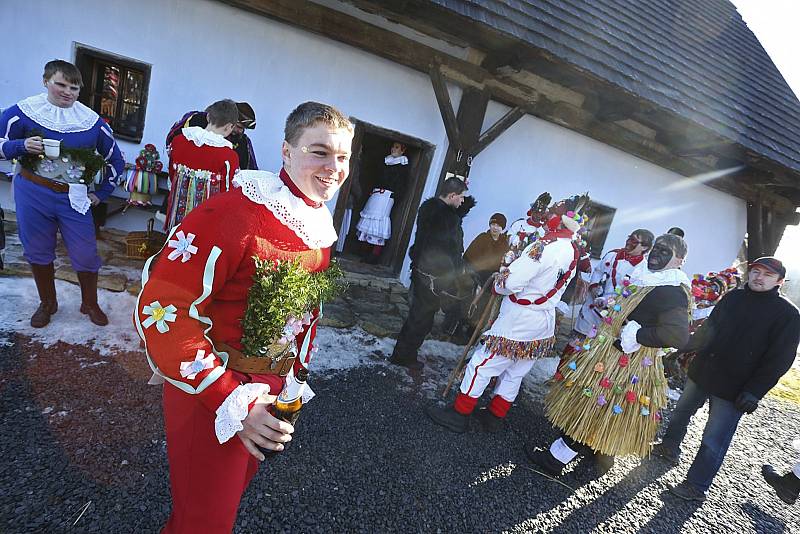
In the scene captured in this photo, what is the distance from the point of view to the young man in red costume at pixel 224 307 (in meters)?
1.19

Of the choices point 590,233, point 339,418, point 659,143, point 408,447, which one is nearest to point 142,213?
point 339,418

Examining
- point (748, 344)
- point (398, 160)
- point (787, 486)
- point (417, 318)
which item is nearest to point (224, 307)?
point (417, 318)

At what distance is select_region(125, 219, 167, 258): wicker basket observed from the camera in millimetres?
4613

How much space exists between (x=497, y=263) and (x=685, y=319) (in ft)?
9.40

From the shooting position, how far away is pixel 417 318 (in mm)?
4168

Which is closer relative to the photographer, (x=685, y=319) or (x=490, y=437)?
(x=685, y=319)

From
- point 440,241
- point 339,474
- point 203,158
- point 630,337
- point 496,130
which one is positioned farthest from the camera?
point 496,130

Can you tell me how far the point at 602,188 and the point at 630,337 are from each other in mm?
5104

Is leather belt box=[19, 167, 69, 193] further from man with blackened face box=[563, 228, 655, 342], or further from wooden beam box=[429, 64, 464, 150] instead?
man with blackened face box=[563, 228, 655, 342]

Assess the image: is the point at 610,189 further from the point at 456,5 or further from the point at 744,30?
the point at 744,30

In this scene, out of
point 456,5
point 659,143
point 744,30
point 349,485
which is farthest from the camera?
point 744,30

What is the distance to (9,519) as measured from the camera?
6.01 feet

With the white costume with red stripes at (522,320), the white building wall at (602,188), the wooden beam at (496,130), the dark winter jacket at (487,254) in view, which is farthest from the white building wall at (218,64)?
the white costume with red stripes at (522,320)

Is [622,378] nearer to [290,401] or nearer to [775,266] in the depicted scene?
[775,266]
